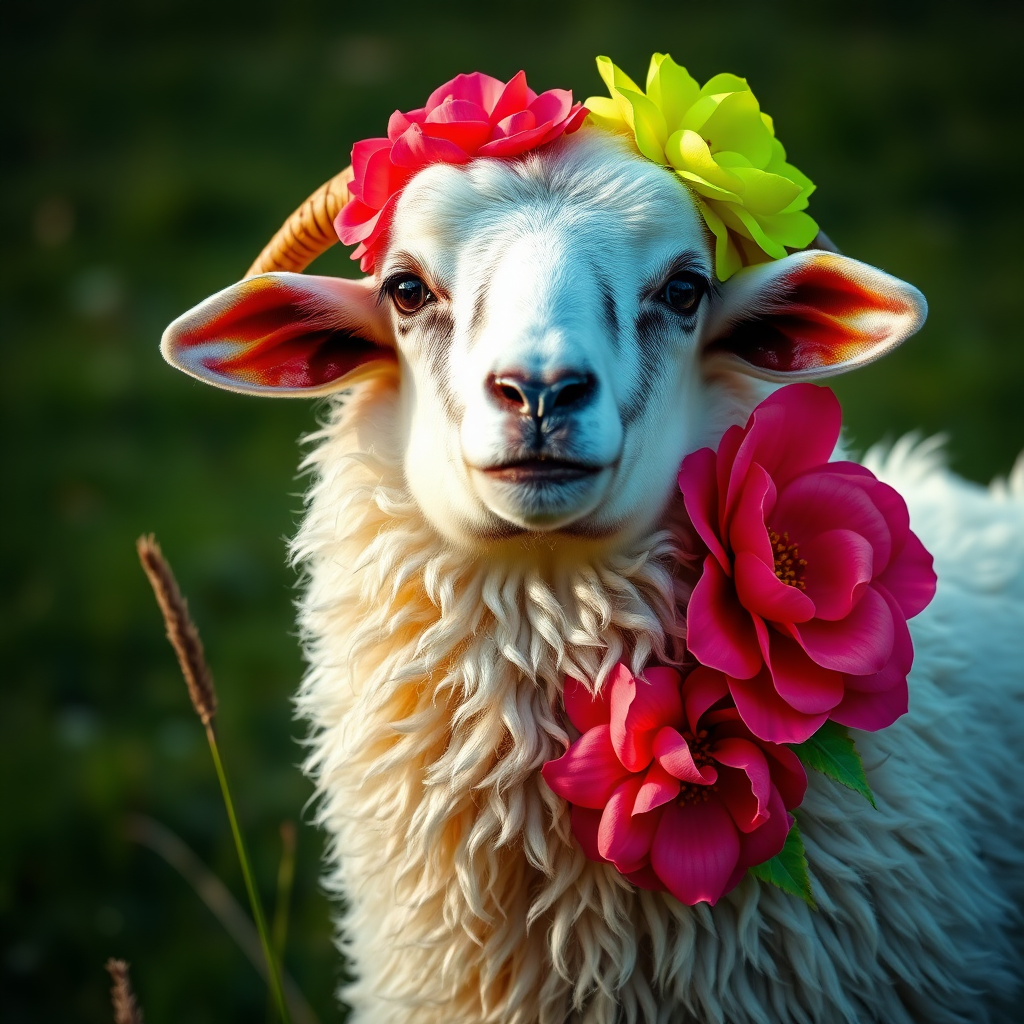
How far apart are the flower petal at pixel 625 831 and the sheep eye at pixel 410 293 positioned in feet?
3.29

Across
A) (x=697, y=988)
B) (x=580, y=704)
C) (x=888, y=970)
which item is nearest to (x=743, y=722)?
(x=580, y=704)

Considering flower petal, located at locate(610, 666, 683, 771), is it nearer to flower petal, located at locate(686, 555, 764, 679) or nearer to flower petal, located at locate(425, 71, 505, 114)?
flower petal, located at locate(686, 555, 764, 679)

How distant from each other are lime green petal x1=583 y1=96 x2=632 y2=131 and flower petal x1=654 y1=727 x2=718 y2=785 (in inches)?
47.1

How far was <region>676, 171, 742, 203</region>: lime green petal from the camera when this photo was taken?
203 centimetres

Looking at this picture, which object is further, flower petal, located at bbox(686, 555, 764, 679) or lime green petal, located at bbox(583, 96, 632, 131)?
lime green petal, located at bbox(583, 96, 632, 131)

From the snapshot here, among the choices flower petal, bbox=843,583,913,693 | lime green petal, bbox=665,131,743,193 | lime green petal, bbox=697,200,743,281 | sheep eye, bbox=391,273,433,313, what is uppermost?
lime green petal, bbox=665,131,743,193

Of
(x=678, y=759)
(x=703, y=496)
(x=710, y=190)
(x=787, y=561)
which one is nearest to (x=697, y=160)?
(x=710, y=190)

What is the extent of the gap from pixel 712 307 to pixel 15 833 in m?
2.84

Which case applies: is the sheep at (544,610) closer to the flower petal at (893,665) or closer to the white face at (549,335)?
the white face at (549,335)

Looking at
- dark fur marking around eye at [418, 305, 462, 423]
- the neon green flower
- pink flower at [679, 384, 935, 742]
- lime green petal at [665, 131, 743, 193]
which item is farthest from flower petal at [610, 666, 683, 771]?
lime green petal at [665, 131, 743, 193]

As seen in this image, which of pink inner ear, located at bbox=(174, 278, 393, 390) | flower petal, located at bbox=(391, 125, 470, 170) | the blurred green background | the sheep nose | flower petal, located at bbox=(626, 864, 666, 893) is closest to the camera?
the sheep nose

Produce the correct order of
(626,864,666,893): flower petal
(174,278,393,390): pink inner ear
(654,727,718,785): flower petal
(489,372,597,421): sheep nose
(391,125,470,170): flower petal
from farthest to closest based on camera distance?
(174,278,393,390): pink inner ear
(391,125,470,170): flower petal
(626,864,666,893): flower petal
(654,727,718,785): flower petal
(489,372,597,421): sheep nose

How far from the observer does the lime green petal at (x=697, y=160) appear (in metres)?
2.04

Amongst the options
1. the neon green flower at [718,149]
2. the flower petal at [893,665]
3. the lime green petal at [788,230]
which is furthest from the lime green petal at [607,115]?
the flower petal at [893,665]
